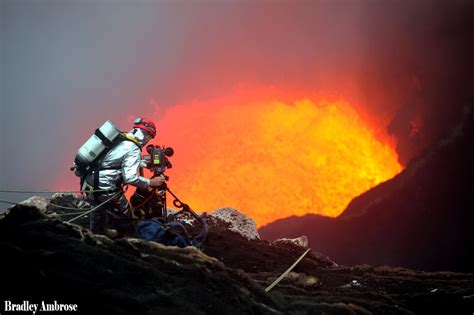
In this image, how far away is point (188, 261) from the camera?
8078mm

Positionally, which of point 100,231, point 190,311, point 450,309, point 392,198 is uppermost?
point 392,198

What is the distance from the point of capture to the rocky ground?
21.6ft

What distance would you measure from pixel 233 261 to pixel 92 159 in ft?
13.1

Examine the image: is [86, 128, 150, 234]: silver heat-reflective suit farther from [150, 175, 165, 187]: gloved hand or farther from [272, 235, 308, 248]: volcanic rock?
[272, 235, 308, 248]: volcanic rock

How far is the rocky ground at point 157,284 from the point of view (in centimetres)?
660

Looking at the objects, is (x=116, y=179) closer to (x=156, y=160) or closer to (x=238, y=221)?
(x=156, y=160)

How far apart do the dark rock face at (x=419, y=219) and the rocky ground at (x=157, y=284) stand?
1556cm

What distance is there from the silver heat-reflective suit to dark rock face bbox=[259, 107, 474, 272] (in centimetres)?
1878

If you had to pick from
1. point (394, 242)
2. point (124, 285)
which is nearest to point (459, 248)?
point (394, 242)

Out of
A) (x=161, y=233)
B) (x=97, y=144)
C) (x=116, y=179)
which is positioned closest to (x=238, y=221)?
(x=116, y=179)

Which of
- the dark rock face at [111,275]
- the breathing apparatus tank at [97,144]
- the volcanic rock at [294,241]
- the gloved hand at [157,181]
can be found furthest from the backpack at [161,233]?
the volcanic rock at [294,241]

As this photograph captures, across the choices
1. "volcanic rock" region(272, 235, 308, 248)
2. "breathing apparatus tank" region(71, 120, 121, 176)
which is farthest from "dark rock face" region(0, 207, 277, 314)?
"volcanic rock" region(272, 235, 308, 248)

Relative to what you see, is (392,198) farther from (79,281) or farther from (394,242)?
(79,281)

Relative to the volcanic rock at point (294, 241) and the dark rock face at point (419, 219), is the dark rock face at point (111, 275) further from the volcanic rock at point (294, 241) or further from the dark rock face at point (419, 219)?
the dark rock face at point (419, 219)
